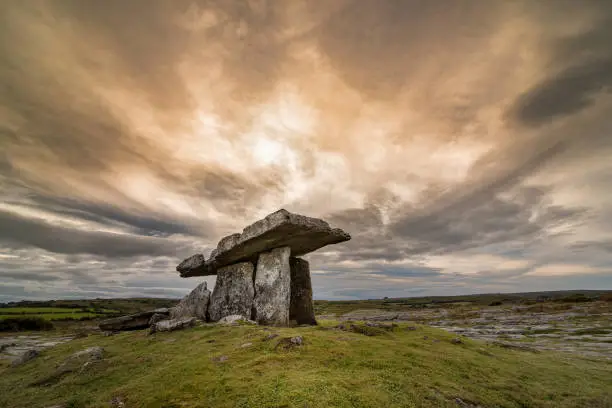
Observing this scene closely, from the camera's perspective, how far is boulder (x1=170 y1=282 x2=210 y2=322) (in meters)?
25.1

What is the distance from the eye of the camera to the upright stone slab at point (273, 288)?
22172mm

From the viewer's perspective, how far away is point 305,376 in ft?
32.2

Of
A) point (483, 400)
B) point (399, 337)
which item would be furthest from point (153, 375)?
point (399, 337)

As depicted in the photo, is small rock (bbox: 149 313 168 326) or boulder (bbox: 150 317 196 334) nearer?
boulder (bbox: 150 317 196 334)

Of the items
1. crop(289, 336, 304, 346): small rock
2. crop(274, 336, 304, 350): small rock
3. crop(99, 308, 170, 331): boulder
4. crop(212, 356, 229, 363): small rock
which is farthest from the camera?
crop(99, 308, 170, 331): boulder

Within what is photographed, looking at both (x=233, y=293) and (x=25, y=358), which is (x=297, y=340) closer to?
(x=233, y=293)

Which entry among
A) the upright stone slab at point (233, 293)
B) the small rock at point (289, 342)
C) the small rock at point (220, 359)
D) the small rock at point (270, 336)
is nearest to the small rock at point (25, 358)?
the upright stone slab at point (233, 293)

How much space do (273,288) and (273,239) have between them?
3.58 m

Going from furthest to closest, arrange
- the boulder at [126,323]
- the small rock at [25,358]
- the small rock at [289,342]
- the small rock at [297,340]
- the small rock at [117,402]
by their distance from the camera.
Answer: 1. the boulder at [126,323]
2. the small rock at [25,358]
3. the small rock at [297,340]
4. the small rock at [289,342]
5. the small rock at [117,402]

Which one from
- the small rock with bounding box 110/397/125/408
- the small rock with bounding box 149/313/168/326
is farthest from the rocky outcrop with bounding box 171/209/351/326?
the small rock with bounding box 110/397/125/408

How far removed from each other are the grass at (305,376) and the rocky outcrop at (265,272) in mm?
5569

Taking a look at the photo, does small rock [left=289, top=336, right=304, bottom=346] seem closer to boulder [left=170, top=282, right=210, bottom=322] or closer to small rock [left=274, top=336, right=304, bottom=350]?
small rock [left=274, top=336, right=304, bottom=350]

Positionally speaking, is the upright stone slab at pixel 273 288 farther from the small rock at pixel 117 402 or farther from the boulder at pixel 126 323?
the small rock at pixel 117 402

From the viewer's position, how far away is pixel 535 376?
14.9m
